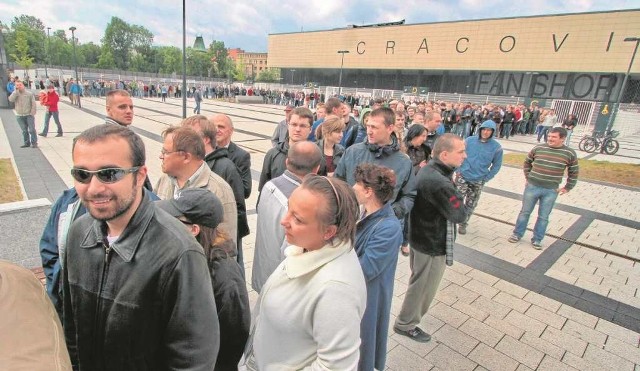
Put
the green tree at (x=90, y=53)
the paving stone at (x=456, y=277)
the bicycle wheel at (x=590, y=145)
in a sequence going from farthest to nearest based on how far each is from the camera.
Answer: the green tree at (x=90, y=53) < the bicycle wheel at (x=590, y=145) < the paving stone at (x=456, y=277)

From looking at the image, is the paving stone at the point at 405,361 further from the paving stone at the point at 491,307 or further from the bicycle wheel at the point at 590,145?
the bicycle wheel at the point at 590,145

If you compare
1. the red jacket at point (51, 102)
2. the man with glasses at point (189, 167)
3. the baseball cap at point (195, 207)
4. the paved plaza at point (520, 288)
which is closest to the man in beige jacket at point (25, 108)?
the red jacket at point (51, 102)

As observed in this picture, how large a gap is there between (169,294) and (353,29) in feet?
192

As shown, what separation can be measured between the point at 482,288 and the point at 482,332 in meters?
0.95

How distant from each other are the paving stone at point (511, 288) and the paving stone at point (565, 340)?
645mm

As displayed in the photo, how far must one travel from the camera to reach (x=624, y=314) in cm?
395

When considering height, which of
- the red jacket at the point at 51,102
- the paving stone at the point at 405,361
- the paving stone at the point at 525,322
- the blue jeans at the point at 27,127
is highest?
the red jacket at the point at 51,102

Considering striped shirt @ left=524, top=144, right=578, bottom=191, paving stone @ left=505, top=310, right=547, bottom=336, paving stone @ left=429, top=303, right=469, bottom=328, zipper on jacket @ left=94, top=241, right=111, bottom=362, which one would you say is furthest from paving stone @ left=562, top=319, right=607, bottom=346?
zipper on jacket @ left=94, top=241, right=111, bottom=362

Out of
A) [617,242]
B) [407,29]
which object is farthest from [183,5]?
[407,29]

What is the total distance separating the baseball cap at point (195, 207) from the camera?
5.59ft

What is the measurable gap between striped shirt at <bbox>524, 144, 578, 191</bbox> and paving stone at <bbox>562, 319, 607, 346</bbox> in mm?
2398

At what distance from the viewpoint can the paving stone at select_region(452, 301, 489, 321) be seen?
12.3 ft

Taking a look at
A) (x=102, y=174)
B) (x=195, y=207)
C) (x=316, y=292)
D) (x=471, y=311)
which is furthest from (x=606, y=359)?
(x=102, y=174)

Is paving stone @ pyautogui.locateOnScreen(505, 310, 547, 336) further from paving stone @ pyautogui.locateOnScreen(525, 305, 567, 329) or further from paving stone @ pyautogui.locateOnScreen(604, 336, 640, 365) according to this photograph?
paving stone @ pyautogui.locateOnScreen(604, 336, 640, 365)
